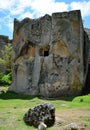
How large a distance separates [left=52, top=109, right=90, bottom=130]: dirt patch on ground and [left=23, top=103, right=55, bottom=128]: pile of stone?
324mm

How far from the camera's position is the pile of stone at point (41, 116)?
43.5 ft

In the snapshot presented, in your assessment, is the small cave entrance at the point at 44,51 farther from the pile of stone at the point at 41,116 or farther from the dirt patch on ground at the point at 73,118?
the pile of stone at the point at 41,116

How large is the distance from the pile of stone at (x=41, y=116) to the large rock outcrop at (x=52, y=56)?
30.8 ft

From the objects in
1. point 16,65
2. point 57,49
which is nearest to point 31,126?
point 57,49

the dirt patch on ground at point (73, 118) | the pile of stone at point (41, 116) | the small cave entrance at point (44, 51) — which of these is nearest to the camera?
the dirt patch on ground at point (73, 118)

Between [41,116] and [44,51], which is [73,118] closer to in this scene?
[41,116]

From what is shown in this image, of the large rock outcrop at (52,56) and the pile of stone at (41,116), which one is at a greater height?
the large rock outcrop at (52,56)

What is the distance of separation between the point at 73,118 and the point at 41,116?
1.45 metres

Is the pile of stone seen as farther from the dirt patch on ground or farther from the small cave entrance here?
the small cave entrance

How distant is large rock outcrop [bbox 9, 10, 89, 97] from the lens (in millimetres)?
23094

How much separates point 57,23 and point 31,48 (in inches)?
118

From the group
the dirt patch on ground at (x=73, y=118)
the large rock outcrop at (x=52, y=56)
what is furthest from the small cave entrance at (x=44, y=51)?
the dirt patch on ground at (x=73, y=118)

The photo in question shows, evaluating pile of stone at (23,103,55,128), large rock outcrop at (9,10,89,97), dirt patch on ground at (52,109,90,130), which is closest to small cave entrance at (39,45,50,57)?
large rock outcrop at (9,10,89,97)

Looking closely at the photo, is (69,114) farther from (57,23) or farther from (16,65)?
(16,65)
